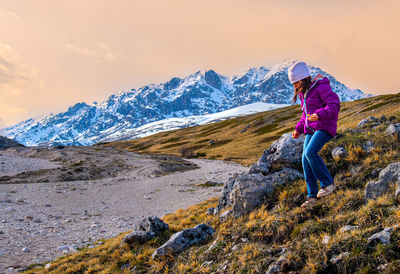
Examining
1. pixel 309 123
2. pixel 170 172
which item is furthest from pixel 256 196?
pixel 170 172

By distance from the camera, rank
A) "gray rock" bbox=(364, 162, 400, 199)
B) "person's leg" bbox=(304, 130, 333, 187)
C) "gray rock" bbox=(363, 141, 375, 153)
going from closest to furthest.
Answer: "gray rock" bbox=(364, 162, 400, 199) < "person's leg" bbox=(304, 130, 333, 187) < "gray rock" bbox=(363, 141, 375, 153)

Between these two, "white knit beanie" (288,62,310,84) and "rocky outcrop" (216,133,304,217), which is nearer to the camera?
"white knit beanie" (288,62,310,84)

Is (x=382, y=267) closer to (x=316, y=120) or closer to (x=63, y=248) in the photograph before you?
(x=316, y=120)

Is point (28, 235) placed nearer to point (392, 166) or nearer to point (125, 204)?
point (125, 204)

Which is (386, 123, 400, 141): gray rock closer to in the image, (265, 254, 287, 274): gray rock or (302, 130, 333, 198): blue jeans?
(302, 130, 333, 198): blue jeans

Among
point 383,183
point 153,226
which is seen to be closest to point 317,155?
point 383,183

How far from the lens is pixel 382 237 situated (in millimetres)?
4641

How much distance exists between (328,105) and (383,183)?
104 inches

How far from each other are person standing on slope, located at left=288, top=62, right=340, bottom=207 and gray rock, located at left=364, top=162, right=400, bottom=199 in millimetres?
976

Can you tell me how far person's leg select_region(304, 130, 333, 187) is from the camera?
680 centimetres

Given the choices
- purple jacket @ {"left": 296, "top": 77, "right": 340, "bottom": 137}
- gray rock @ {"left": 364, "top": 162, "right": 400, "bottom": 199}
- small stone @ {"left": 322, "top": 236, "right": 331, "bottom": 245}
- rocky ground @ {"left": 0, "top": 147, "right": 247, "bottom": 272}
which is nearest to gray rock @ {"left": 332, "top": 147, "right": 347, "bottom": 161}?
gray rock @ {"left": 364, "top": 162, "right": 400, "bottom": 199}

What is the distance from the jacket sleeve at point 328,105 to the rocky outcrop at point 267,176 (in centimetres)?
393

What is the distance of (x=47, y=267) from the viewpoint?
9.16 meters

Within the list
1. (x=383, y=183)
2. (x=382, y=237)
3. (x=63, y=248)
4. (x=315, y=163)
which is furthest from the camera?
(x=63, y=248)
